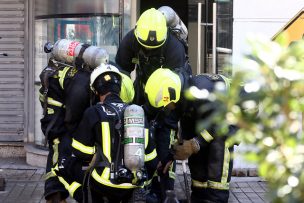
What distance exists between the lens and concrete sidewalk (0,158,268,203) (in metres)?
6.97

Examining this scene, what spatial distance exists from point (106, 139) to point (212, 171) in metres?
0.99

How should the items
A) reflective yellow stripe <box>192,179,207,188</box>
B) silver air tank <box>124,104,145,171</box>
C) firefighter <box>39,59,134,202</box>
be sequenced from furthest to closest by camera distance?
firefighter <box>39,59,134,202</box>
reflective yellow stripe <box>192,179,207,188</box>
silver air tank <box>124,104,145,171</box>

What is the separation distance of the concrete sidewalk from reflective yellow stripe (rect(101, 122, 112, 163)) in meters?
2.32

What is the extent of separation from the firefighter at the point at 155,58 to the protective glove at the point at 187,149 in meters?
0.31

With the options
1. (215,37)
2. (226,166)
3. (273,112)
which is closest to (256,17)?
(215,37)

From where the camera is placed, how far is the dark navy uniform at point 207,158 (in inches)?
179

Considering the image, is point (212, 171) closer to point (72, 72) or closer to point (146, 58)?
point (146, 58)

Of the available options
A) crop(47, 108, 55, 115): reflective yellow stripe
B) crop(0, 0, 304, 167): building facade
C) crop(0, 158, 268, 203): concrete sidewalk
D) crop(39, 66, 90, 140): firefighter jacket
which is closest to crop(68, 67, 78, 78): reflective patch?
crop(39, 66, 90, 140): firefighter jacket

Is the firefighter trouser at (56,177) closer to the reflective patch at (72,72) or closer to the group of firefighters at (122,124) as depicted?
the group of firefighters at (122,124)

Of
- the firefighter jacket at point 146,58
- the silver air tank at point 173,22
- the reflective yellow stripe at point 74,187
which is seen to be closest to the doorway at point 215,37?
the silver air tank at point 173,22

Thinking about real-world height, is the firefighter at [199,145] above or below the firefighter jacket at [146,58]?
below

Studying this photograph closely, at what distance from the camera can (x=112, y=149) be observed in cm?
420

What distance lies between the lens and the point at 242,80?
177 centimetres

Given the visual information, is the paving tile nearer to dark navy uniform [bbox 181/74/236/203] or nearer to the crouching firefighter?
dark navy uniform [bbox 181/74/236/203]
